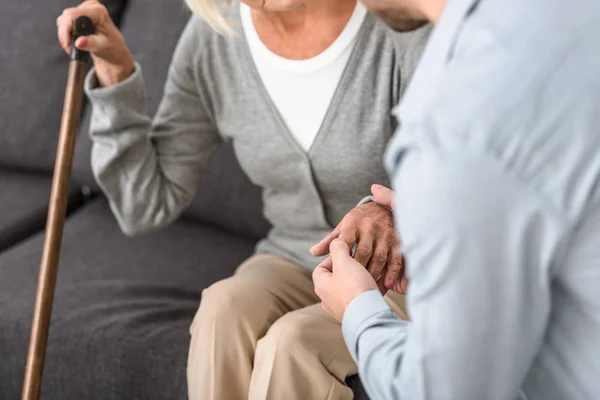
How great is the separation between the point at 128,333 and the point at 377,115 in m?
0.51

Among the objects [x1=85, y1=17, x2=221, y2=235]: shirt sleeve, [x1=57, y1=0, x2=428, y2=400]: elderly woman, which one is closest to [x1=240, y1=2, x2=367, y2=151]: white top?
[x1=57, y1=0, x2=428, y2=400]: elderly woman

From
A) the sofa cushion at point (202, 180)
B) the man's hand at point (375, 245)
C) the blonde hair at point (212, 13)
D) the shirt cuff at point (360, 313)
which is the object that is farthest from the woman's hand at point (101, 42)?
the shirt cuff at point (360, 313)

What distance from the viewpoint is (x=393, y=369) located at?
2.19ft

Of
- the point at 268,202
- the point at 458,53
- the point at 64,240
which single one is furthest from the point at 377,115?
the point at 64,240

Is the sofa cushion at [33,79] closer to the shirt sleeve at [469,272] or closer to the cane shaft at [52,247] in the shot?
the cane shaft at [52,247]

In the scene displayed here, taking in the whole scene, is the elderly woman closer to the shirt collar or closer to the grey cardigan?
the grey cardigan

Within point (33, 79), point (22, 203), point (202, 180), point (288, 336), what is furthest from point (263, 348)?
point (33, 79)

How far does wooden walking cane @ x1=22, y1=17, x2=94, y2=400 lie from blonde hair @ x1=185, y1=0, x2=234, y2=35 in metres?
0.16

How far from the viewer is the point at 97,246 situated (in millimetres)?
1451

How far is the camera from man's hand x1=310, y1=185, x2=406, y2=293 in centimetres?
90

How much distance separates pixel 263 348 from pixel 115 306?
369 millimetres

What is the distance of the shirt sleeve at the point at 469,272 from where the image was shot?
21.7 inches

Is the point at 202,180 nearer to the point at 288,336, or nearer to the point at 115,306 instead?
the point at 115,306

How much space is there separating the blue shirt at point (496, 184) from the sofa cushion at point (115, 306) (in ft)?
1.95
